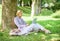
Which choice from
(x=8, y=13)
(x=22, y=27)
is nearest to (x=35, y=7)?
(x=8, y=13)

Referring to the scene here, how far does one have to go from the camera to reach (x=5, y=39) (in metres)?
8.59

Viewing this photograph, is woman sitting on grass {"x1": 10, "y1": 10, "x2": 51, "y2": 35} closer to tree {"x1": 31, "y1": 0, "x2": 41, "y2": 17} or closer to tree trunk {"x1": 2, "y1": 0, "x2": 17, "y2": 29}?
tree trunk {"x1": 2, "y1": 0, "x2": 17, "y2": 29}

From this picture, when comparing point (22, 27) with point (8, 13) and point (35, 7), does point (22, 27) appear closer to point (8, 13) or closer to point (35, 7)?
point (8, 13)

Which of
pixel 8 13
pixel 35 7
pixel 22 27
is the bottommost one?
pixel 35 7

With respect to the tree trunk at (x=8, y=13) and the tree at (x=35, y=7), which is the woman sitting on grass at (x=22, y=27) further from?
the tree at (x=35, y=7)

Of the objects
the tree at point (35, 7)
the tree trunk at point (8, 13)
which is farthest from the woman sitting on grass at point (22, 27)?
the tree at point (35, 7)

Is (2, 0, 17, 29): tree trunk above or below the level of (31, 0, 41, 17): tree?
above

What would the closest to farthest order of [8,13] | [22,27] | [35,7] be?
[22,27], [8,13], [35,7]

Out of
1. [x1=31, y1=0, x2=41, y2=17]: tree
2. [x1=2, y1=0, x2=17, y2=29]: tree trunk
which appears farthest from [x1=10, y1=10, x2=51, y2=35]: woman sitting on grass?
[x1=31, y1=0, x2=41, y2=17]: tree

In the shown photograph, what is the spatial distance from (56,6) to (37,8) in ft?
22.2

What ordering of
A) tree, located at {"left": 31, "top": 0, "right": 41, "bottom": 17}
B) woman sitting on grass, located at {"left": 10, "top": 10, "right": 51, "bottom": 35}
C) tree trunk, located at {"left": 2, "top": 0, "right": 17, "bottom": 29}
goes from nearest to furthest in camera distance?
woman sitting on grass, located at {"left": 10, "top": 10, "right": 51, "bottom": 35} < tree trunk, located at {"left": 2, "top": 0, "right": 17, "bottom": 29} < tree, located at {"left": 31, "top": 0, "right": 41, "bottom": 17}

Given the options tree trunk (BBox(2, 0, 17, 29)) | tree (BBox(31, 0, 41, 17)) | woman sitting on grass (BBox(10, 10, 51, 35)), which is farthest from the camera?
tree (BBox(31, 0, 41, 17))

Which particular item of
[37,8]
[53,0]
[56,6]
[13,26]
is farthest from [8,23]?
[53,0]

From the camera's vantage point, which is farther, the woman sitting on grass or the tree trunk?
the tree trunk
